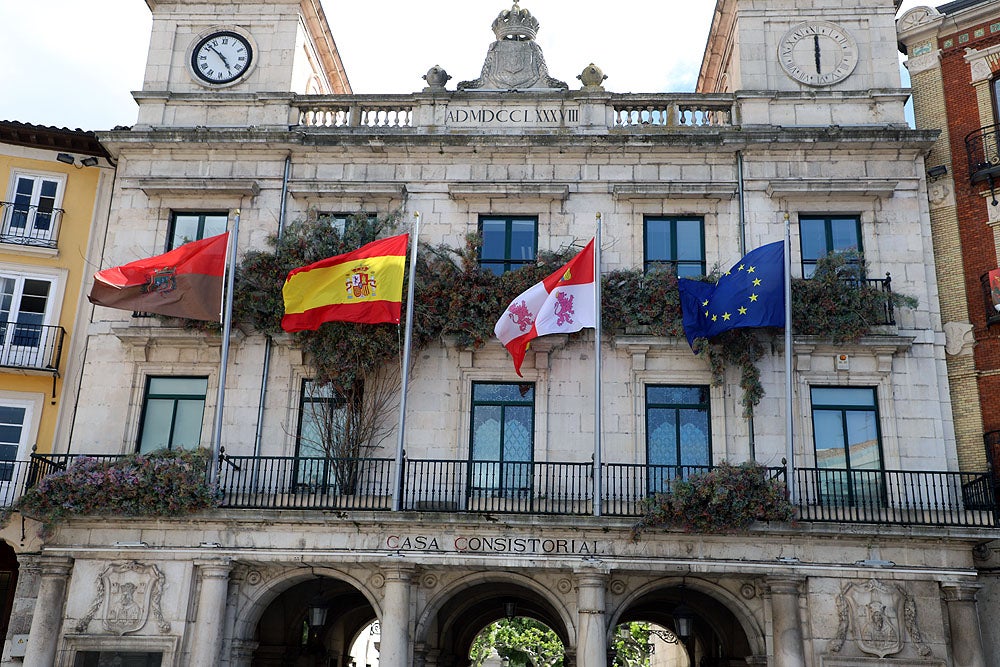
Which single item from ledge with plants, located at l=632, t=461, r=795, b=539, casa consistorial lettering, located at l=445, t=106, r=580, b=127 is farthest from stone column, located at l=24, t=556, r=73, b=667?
casa consistorial lettering, located at l=445, t=106, r=580, b=127

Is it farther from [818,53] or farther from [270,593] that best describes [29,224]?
[818,53]

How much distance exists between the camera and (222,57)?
2245cm

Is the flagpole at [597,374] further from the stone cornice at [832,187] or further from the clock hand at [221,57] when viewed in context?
the clock hand at [221,57]

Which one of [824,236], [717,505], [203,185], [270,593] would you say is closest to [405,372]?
[270,593]

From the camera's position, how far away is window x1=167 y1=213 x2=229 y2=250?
2114 centimetres

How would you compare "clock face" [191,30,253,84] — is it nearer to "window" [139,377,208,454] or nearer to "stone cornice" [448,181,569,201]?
"stone cornice" [448,181,569,201]

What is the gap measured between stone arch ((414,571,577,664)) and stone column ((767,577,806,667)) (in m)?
3.52

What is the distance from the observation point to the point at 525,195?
2062cm

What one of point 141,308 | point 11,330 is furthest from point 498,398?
point 11,330

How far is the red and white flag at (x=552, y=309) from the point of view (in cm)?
1838

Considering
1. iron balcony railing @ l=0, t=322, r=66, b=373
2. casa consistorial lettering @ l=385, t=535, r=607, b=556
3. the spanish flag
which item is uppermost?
the spanish flag

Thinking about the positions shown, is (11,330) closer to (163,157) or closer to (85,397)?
(85,397)

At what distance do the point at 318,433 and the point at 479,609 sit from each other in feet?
22.1

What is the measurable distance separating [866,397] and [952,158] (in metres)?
5.60
